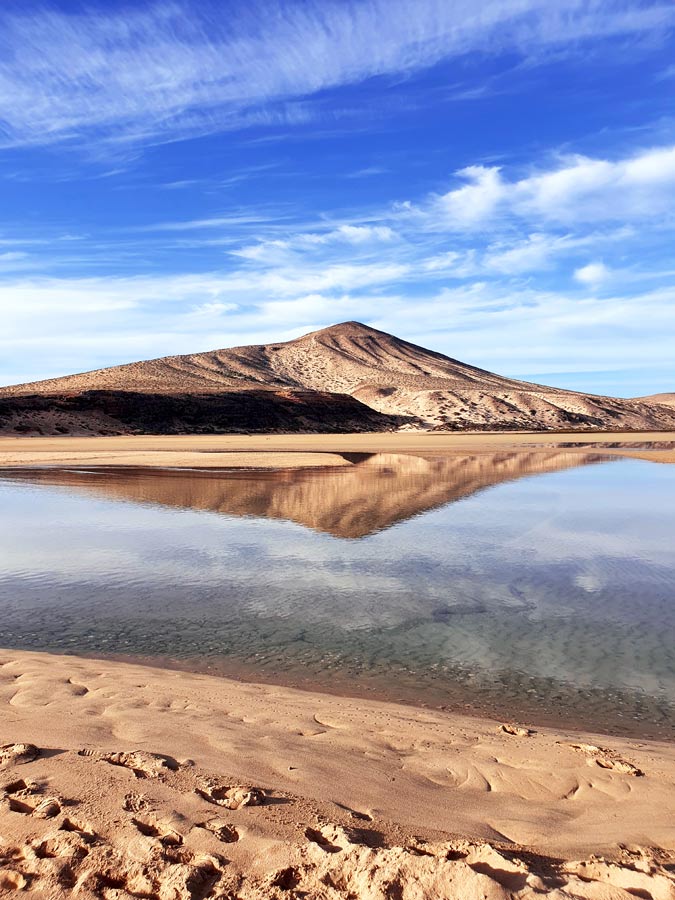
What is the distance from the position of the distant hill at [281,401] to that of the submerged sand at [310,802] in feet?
233

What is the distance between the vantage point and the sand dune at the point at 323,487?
60.1 ft

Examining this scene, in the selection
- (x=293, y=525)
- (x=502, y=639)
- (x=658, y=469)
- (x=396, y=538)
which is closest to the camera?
(x=502, y=639)

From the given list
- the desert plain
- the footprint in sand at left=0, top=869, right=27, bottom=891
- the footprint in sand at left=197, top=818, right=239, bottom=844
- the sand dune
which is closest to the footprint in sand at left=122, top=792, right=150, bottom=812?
the desert plain

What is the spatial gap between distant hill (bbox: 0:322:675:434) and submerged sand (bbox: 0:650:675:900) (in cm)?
7095

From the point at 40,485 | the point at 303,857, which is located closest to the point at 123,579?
the point at 303,857

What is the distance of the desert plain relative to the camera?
3234 mm

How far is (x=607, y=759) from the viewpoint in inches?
198

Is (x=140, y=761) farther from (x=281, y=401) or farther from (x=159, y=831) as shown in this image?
(x=281, y=401)

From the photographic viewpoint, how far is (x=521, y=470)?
33219 mm

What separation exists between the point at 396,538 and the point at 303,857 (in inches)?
456

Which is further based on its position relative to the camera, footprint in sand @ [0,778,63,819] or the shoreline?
the shoreline

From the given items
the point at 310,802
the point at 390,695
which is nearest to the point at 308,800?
the point at 310,802

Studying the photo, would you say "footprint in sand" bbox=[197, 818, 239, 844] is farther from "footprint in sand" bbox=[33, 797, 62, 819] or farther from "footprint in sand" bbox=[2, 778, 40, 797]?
"footprint in sand" bbox=[2, 778, 40, 797]

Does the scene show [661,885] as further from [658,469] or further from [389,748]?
[658,469]
